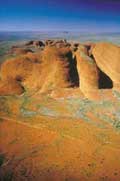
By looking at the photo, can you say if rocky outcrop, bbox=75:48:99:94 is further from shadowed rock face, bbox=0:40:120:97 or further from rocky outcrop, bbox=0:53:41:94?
rocky outcrop, bbox=0:53:41:94

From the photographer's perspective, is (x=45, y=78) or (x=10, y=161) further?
(x=45, y=78)


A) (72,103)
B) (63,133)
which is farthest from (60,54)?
(63,133)

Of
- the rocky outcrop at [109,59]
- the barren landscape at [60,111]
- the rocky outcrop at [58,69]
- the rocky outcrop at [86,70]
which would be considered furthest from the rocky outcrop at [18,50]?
the rocky outcrop at [109,59]

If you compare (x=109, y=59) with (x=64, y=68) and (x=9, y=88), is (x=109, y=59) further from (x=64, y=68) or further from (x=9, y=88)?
(x=9, y=88)

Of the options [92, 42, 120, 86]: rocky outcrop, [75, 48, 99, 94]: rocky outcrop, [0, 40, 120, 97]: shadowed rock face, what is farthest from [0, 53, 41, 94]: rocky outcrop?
[92, 42, 120, 86]: rocky outcrop

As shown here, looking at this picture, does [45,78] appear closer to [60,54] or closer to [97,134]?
[60,54]

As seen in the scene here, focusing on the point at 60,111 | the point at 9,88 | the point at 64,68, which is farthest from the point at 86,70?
the point at 9,88

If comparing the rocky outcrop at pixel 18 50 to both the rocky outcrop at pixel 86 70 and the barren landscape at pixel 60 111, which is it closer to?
the barren landscape at pixel 60 111
